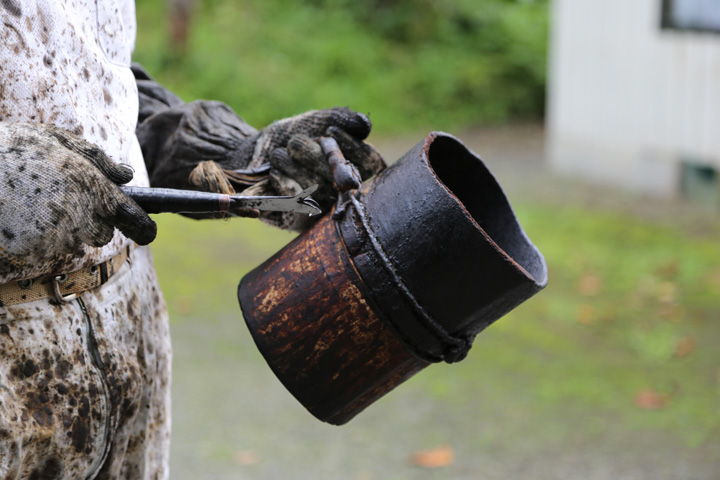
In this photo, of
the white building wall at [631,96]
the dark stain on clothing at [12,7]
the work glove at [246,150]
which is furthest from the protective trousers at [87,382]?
the white building wall at [631,96]

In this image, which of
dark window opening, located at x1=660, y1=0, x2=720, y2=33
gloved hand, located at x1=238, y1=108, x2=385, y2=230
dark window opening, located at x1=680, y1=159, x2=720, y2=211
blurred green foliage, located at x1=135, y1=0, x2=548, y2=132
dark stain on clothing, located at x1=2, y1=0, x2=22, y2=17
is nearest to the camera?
dark stain on clothing, located at x1=2, y1=0, x2=22, y2=17

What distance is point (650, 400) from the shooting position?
165 inches

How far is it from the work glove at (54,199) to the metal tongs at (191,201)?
4cm

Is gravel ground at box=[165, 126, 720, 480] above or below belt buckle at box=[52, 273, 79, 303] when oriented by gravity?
below

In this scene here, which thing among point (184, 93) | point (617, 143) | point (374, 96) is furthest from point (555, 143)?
point (184, 93)

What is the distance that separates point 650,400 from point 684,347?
66 cm

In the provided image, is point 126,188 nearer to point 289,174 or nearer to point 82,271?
point 82,271

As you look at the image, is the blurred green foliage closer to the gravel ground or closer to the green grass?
the green grass

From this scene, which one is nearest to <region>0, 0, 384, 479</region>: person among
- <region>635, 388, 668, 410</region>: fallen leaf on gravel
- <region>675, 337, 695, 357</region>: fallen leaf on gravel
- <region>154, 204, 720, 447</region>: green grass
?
<region>154, 204, 720, 447</region>: green grass

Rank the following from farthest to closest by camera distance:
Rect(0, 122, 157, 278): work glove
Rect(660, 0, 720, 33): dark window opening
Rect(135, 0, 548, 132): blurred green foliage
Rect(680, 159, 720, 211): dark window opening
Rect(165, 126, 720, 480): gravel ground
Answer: Rect(135, 0, 548, 132): blurred green foliage < Rect(680, 159, 720, 211): dark window opening < Rect(660, 0, 720, 33): dark window opening < Rect(165, 126, 720, 480): gravel ground < Rect(0, 122, 157, 278): work glove

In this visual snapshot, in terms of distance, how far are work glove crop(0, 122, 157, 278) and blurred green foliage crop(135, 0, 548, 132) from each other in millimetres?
9912

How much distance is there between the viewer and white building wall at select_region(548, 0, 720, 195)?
24.2ft

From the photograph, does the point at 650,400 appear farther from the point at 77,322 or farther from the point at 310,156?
the point at 77,322

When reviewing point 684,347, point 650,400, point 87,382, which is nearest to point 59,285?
point 87,382
